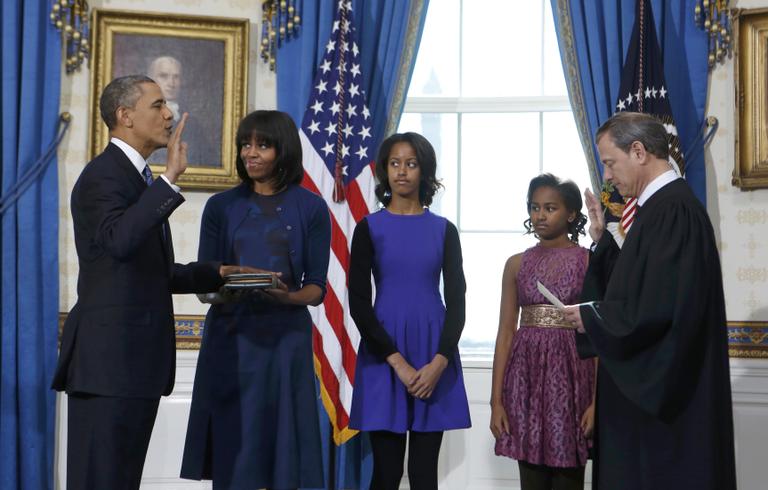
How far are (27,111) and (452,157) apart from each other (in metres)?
2.47

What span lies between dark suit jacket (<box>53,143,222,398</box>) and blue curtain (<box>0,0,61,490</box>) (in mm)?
2379

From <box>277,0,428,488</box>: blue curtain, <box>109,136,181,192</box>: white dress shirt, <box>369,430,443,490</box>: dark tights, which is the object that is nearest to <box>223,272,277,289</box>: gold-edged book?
<box>109,136,181,192</box>: white dress shirt

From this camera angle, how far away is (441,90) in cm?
563

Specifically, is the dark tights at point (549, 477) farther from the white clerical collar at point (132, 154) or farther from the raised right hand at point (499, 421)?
the white clerical collar at point (132, 154)

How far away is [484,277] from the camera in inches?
217

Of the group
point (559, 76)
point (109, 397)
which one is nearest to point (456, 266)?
point (109, 397)

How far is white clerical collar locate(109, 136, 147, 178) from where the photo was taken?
2.75 metres

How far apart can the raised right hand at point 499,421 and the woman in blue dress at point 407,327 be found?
30cm

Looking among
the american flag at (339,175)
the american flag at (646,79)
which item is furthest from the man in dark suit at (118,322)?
the american flag at (646,79)

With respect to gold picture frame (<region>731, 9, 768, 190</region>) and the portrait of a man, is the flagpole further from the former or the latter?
gold picture frame (<region>731, 9, 768, 190</region>)

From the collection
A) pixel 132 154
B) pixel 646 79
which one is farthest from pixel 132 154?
pixel 646 79

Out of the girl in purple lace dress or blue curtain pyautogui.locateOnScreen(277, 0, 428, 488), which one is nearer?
the girl in purple lace dress

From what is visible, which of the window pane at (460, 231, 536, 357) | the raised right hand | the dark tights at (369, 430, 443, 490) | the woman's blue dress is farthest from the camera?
the window pane at (460, 231, 536, 357)

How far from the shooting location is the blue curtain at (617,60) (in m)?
5.02
